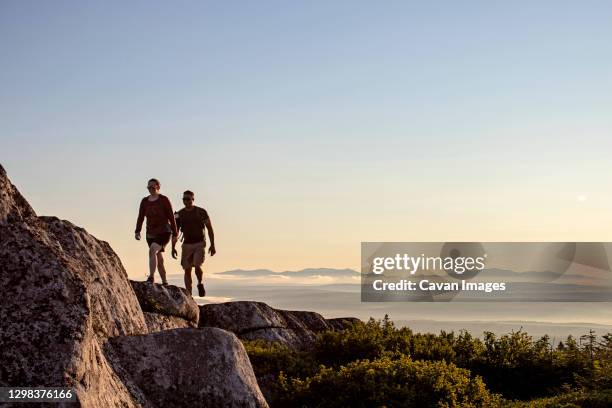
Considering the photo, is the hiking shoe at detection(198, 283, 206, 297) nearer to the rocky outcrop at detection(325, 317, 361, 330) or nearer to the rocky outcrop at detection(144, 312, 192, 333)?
the rocky outcrop at detection(144, 312, 192, 333)

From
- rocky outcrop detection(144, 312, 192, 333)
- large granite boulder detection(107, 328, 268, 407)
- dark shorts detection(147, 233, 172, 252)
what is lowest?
large granite boulder detection(107, 328, 268, 407)

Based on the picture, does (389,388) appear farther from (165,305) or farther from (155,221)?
(155,221)

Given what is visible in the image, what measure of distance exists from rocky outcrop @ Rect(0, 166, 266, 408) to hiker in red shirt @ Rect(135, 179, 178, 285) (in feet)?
20.8

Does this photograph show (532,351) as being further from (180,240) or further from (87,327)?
(87,327)

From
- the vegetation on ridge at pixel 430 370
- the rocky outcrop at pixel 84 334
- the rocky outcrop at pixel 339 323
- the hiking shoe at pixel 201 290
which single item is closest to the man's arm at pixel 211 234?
the hiking shoe at pixel 201 290

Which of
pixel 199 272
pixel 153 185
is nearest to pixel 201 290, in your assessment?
pixel 199 272

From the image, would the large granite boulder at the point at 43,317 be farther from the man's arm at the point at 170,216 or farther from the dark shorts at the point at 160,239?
the dark shorts at the point at 160,239

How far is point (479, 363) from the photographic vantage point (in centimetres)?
1866

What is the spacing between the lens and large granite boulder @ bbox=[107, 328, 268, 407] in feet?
32.6

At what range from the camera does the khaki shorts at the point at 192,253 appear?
20.4 m

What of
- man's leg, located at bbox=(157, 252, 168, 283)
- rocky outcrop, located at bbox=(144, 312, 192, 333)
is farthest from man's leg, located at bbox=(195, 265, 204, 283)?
rocky outcrop, located at bbox=(144, 312, 192, 333)

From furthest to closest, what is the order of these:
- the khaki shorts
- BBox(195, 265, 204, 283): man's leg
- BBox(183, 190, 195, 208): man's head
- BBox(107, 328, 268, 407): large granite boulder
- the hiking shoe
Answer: the hiking shoe < BBox(195, 265, 204, 283): man's leg < the khaki shorts < BBox(183, 190, 195, 208): man's head < BBox(107, 328, 268, 407): large granite boulder

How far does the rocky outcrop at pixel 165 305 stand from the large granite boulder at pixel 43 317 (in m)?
5.81

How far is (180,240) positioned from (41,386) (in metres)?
13.3
